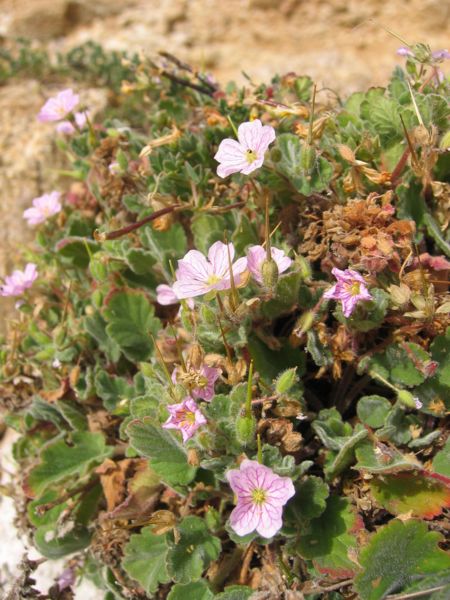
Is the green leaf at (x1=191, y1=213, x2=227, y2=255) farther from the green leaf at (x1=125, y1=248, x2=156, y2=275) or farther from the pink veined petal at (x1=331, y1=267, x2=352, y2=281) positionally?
the pink veined petal at (x1=331, y1=267, x2=352, y2=281)

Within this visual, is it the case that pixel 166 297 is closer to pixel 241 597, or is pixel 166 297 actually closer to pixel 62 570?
pixel 241 597

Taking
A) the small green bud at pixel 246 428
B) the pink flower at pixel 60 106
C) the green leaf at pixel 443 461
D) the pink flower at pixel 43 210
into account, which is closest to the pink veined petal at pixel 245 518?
the small green bud at pixel 246 428

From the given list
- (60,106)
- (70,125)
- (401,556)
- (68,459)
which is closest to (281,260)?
(401,556)

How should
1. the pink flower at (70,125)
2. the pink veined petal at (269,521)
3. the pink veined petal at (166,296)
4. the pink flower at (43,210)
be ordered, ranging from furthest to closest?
the pink flower at (70,125) → the pink flower at (43,210) → the pink veined petal at (166,296) → the pink veined petal at (269,521)

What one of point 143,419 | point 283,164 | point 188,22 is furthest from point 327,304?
point 188,22

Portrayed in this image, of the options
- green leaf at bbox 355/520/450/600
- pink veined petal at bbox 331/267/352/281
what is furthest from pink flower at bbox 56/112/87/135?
green leaf at bbox 355/520/450/600

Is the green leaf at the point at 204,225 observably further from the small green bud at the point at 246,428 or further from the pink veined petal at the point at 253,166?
the small green bud at the point at 246,428
